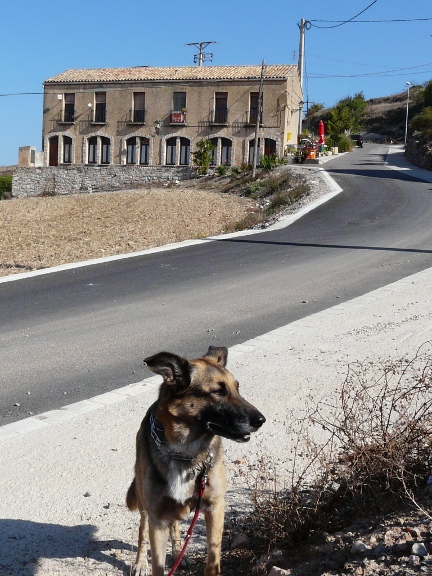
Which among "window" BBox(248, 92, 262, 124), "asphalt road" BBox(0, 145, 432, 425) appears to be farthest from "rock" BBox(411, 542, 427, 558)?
"window" BBox(248, 92, 262, 124)

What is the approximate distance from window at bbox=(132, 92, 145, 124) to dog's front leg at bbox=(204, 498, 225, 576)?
5161cm

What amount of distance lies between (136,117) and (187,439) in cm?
5222

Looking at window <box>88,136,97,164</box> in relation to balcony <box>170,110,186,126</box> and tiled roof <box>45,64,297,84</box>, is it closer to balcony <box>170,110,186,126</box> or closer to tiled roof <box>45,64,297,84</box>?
tiled roof <box>45,64,297,84</box>

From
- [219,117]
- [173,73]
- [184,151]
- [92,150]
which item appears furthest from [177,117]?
[92,150]

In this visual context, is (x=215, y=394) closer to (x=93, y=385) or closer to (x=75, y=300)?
(x=93, y=385)

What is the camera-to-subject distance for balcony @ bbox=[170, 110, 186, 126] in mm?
51625

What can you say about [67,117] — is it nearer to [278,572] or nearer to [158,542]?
[158,542]

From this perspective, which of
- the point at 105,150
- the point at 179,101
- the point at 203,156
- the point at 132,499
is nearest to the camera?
the point at 132,499

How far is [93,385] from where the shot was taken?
6.64 m

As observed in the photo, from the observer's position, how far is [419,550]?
2.86 m

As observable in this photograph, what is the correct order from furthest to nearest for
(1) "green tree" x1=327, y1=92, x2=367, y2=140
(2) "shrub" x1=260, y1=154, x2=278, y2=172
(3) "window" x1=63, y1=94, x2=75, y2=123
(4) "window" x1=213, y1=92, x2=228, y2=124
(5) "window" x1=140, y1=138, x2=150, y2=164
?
(1) "green tree" x1=327, y1=92, x2=367, y2=140, (3) "window" x1=63, y1=94, x2=75, y2=123, (5) "window" x1=140, y1=138, x2=150, y2=164, (4) "window" x1=213, y1=92, x2=228, y2=124, (2) "shrub" x1=260, y1=154, x2=278, y2=172

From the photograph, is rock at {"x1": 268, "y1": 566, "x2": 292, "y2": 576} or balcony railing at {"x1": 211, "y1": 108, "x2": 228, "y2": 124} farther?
balcony railing at {"x1": 211, "y1": 108, "x2": 228, "y2": 124}

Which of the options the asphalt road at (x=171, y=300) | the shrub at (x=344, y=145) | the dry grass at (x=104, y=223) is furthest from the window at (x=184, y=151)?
the asphalt road at (x=171, y=300)

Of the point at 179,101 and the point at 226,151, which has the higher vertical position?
the point at 179,101
